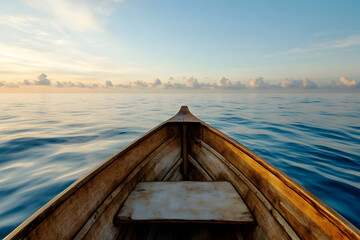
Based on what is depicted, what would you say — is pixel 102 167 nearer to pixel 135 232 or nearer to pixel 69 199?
pixel 69 199

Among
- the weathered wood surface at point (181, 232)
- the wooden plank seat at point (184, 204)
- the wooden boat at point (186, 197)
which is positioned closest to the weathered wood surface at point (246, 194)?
the wooden boat at point (186, 197)

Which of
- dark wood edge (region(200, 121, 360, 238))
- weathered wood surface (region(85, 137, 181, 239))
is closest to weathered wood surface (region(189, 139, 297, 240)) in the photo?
dark wood edge (region(200, 121, 360, 238))

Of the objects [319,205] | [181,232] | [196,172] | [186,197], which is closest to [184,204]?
[186,197]

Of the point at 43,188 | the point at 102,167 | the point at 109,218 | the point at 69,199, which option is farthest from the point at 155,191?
the point at 43,188

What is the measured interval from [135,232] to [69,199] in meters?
1.05

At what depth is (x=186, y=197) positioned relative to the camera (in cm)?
236

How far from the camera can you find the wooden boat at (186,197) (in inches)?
52.2

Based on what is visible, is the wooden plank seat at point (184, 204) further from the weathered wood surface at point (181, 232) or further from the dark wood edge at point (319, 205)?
the dark wood edge at point (319, 205)

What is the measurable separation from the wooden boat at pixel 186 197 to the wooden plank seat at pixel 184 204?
0.09 feet

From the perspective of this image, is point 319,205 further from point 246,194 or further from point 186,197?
point 186,197

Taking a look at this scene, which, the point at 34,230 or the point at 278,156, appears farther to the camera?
the point at 278,156

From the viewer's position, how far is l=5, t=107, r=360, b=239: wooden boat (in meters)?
1.33

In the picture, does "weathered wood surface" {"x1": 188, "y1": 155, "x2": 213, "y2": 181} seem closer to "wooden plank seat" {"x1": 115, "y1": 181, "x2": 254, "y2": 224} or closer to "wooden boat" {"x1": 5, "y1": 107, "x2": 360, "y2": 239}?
"wooden boat" {"x1": 5, "y1": 107, "x2": 360, "y2": 239}

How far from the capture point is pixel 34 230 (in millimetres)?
1149
